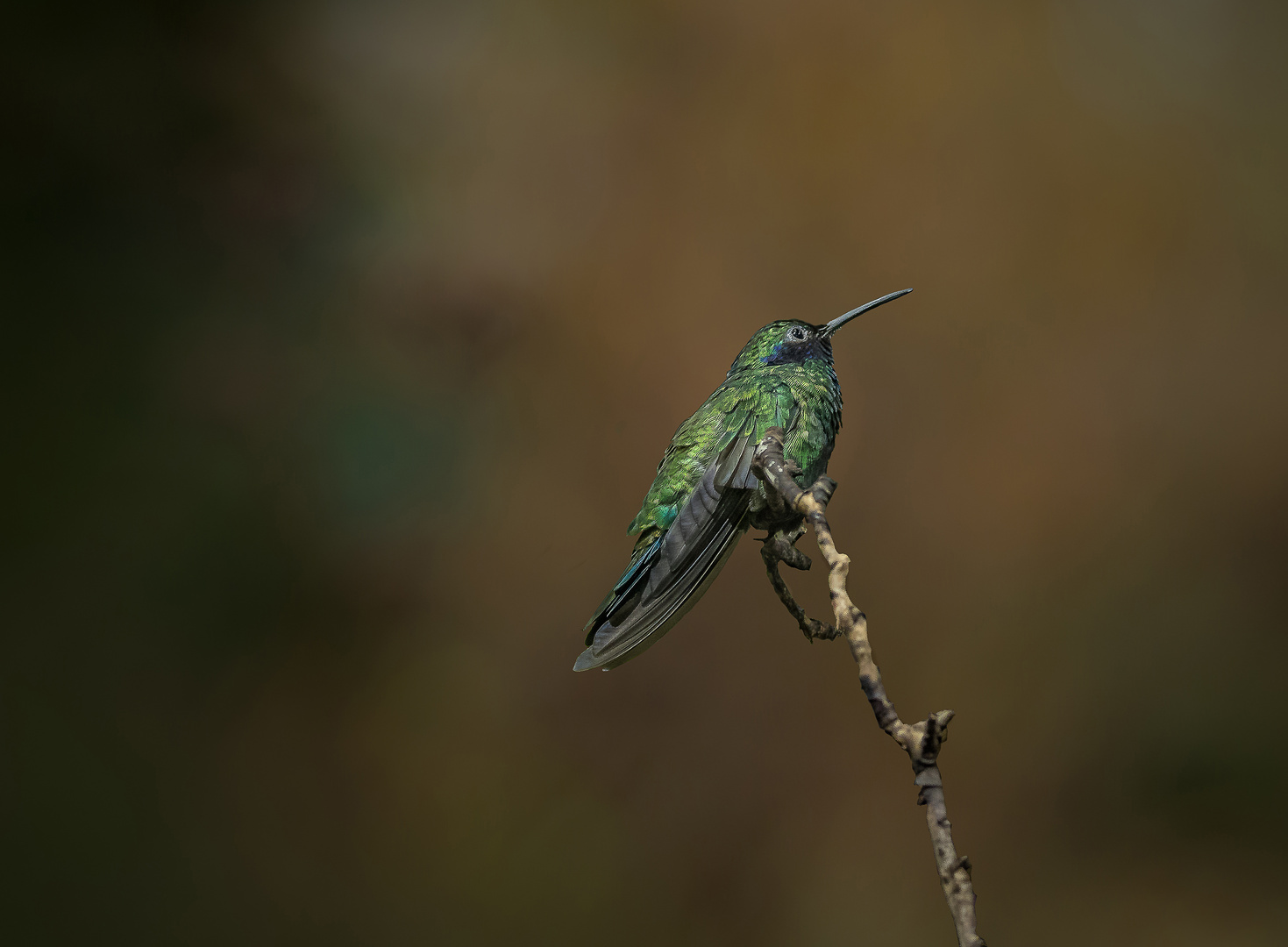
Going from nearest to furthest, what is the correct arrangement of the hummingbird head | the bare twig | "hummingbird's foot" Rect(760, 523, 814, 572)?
the bare twig → "hummingbird's foot" Rect(760, 523, 814, 572) → the hummingbird head

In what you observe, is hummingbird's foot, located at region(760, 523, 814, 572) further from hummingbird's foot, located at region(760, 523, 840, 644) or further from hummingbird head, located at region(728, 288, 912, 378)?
hummingbird head, located at region(728, 288, 912, 378)

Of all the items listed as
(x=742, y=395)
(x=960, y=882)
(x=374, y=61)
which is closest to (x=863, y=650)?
(x=960, y=882)

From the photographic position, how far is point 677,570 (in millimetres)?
1226

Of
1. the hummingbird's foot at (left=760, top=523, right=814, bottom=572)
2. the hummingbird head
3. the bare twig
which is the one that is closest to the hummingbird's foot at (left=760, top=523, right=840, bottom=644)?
the hummingbird's foot at (left=760, top=523, right=814, bottom=572)

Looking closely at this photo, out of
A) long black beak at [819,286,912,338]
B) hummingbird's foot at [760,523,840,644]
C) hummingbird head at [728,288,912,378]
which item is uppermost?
long black beak at [819,286,912,338]

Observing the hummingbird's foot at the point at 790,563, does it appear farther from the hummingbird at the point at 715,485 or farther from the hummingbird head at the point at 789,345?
the hummingbird head at the point at 789,345

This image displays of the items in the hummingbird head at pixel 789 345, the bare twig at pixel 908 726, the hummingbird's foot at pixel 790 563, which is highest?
the hummingbird head at pixel 789 345

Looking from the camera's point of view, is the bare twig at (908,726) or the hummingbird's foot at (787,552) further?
the hummingbird's foot at (787,552)

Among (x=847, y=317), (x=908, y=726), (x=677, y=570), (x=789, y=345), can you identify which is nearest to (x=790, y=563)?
(x=677, y=570)

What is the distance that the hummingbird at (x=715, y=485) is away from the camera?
48.3 inches

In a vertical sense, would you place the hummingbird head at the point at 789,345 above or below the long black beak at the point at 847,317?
below

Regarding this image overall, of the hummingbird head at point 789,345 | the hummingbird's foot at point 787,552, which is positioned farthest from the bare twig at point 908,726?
the hummingbird head at point 789,345

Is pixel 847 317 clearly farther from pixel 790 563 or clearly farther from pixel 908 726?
pixel 908 726

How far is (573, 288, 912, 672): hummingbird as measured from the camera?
1227 mm
